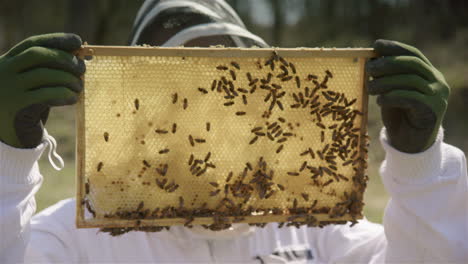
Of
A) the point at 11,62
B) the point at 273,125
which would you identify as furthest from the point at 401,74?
the point at 11,62

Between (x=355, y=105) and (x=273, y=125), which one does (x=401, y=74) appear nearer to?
(x=355, y=105)

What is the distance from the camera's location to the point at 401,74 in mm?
2973

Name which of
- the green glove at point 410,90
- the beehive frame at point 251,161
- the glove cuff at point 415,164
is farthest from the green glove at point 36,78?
the glove cuff at point 415,164

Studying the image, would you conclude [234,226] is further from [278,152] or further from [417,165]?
[417,165]

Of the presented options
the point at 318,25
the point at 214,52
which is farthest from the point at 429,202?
the point at 318,25

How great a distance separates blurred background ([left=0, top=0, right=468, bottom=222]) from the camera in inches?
674

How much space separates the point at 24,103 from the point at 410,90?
6.51 ft

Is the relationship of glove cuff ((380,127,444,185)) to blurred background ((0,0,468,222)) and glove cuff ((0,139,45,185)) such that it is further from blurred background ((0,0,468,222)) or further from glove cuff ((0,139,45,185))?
blurred background ((0,0,468,222))

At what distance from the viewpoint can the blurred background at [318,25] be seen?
17.1 m

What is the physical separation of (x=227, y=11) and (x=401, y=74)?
1399mm

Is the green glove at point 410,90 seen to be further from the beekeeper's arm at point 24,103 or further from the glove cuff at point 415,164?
the beekeeper's arm at point 24,103

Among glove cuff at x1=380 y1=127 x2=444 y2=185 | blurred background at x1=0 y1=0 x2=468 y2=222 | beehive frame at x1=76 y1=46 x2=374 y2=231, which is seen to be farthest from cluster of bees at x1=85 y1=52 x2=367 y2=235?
blurred background at x1=0 y1=0 x2=468 y2=222

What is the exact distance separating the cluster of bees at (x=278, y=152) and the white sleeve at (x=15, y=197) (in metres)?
0.35

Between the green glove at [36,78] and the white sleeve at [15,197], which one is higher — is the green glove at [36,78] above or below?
above
